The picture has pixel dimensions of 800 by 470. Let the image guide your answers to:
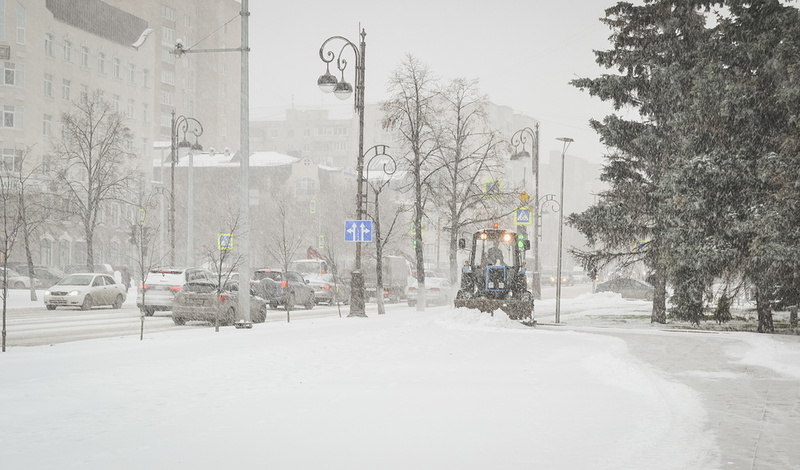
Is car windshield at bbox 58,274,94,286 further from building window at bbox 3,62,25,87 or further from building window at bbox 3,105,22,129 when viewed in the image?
building window at bbox 3,62,25,87

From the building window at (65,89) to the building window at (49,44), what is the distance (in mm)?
2539

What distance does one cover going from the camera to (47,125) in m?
67.9

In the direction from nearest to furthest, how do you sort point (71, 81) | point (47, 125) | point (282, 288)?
point (282, 288), point (47, 125), point (71, 81)

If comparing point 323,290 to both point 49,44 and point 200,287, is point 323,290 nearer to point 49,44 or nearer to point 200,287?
point 200,287

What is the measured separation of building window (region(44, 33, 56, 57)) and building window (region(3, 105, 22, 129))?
5.79 m

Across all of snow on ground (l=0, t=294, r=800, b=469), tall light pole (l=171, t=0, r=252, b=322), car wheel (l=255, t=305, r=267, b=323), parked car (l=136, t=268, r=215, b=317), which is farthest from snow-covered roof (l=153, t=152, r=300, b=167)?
snow on ground (l=0, t=294, r=800, b=469)

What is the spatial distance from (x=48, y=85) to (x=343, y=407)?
216 feet

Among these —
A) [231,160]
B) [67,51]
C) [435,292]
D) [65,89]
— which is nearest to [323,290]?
[435,292]

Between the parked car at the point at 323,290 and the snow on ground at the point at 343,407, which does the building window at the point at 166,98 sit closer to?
the parked car at the point at 323,290

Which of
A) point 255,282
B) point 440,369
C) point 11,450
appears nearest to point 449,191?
point 255,282

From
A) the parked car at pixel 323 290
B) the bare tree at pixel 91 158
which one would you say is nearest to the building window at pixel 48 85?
the bare tree at pixel 91 158

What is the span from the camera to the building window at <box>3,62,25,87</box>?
6375 cm

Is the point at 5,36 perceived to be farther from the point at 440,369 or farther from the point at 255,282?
the point at 440,369

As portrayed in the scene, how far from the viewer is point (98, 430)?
8125mm
